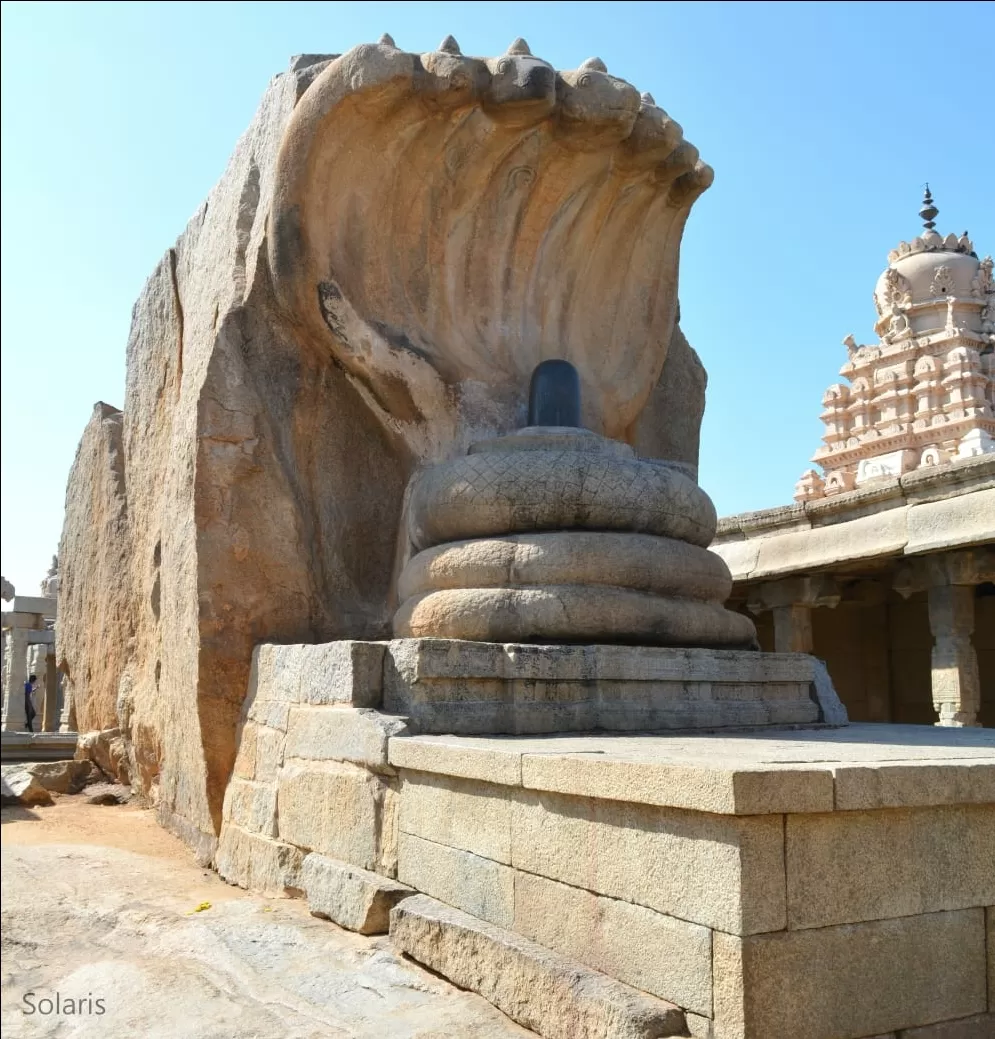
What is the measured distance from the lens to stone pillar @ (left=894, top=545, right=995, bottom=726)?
29.2 ft

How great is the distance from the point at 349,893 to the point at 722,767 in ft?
5.67

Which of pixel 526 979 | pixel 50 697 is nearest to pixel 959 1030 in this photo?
pixel 526 979

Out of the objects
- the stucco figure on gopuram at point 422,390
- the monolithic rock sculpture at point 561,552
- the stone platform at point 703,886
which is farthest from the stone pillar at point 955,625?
the stone platform at point 703,886

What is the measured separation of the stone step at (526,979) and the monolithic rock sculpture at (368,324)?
202cm

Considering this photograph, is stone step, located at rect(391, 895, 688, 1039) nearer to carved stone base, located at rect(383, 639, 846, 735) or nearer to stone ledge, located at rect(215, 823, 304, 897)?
carved stone base, located at rect(383, 639, 846, 735)

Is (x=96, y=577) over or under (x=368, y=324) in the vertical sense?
under

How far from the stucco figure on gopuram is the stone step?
143 centimetres

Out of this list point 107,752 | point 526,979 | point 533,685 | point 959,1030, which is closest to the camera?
point 959,1030

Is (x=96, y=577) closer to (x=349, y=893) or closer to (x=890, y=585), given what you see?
(x=349, y=893)

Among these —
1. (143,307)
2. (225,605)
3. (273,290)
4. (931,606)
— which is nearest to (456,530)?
(225,605)

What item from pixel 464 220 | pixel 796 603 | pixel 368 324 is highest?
pixel 464 220

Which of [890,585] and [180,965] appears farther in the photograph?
[890,585]

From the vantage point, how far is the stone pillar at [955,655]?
29.6 ft

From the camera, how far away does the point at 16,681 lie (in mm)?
19734
